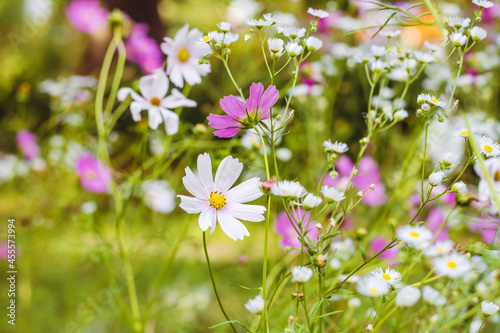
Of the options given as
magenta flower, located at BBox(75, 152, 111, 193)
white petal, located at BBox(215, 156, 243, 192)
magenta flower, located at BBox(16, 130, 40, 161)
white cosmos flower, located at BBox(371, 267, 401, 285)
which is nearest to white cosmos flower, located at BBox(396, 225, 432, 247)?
white cosmos flower, located at BBox(371, 267, 401, 285)

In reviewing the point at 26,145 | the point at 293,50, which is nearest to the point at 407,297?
the point at 293,50

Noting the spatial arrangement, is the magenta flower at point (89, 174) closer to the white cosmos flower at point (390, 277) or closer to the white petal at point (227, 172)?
the white petal at point (227, 172)

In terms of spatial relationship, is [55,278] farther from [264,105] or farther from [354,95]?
[354,95]

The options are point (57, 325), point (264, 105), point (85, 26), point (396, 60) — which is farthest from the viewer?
point (85, 26)

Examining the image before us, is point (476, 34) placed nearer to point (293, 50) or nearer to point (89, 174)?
point (293, 50)

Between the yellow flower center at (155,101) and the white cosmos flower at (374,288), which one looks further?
the yellow flower center at (155,101)

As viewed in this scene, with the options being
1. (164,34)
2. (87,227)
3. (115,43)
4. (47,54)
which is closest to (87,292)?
(87,227)

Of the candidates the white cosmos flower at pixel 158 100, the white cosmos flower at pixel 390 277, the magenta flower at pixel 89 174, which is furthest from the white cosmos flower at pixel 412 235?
the magenta flower at pixel 89 174
